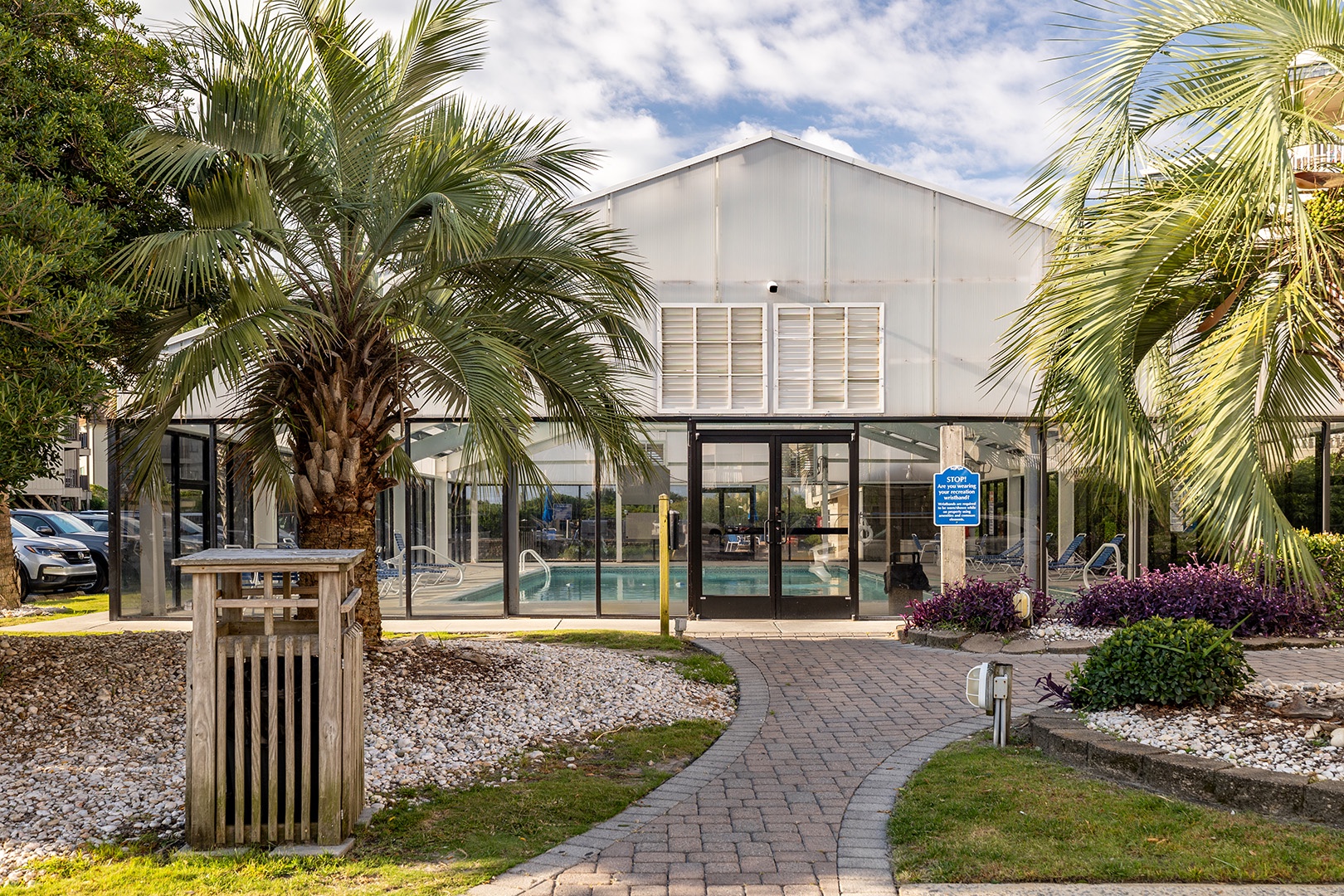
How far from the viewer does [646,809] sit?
4582 mm

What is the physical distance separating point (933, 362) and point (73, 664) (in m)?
9.22

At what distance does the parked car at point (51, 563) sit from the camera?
14945mm

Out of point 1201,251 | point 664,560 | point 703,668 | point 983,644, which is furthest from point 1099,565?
point 1201,251

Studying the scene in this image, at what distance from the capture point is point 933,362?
11.8 metres

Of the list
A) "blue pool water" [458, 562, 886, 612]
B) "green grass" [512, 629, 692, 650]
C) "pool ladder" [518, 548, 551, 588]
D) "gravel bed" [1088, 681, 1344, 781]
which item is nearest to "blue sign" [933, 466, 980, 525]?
"blue pool water" [458, 562, 886, 612]

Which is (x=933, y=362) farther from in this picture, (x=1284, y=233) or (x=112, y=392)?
(x=112, y=392)

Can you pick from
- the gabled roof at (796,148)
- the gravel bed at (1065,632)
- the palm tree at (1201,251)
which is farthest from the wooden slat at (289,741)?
the gabled roof at (796,148)

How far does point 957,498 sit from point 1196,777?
735 centimetres

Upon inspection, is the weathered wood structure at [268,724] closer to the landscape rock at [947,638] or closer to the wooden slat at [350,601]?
the wooden slat at [350,601]

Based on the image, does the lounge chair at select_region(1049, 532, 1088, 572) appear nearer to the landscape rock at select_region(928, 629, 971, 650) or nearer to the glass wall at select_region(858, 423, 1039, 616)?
the glass wall at select_region(858, 423, 1039, 616)

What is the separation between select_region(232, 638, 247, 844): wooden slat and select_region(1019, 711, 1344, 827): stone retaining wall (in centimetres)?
397

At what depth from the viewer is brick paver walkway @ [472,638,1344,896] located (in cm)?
370

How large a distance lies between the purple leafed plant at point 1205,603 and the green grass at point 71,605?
1223cm

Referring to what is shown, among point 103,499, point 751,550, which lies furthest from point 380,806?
point 103,499
